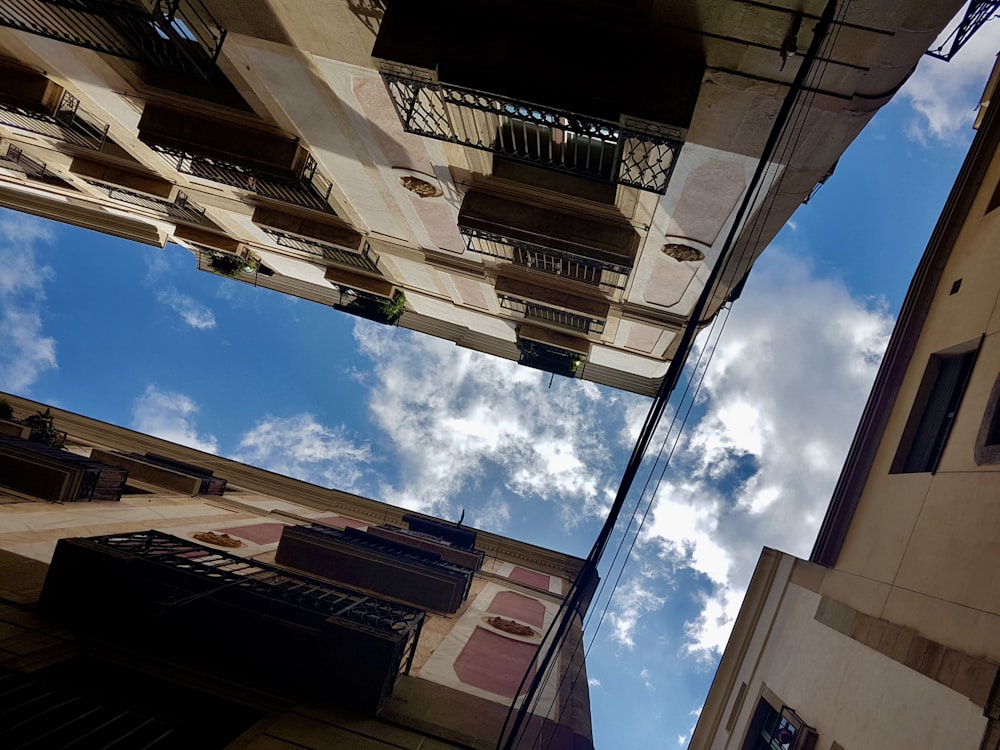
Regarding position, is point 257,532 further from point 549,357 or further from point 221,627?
point 221,627

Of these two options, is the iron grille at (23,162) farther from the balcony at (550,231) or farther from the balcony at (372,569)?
the balcony at (550,231)

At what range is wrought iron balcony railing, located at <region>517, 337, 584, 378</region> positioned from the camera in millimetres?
17969

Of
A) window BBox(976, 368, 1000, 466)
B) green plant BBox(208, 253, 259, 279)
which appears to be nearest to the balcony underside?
window BBox(976, 368, 1000, 466)

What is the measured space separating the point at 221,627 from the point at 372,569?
604 centimetres

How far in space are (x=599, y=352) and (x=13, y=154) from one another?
17.4 meters

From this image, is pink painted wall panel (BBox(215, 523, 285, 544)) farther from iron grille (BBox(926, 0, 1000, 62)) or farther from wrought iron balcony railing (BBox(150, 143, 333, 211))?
iron grille (BBox(926, 0, 1000, 62))

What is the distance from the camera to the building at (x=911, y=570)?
608cm

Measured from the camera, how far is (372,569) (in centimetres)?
1470

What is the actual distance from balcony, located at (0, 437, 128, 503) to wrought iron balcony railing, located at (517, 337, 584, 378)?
1109 cm

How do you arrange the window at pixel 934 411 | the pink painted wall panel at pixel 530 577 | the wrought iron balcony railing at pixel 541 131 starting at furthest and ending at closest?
the pink painted wall panel at pixel 530 577, the window at pixel 934 411, the wrought iron balcony railing at pixel 541 131

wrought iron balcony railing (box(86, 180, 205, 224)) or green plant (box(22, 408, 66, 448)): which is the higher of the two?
wrought iron balcony railing (box(86, 180, 205, 224))

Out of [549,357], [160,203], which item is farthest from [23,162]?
[549,357]

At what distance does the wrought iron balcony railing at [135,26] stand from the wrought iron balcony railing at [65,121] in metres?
2.23

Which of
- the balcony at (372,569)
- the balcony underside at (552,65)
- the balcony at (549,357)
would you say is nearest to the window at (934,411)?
the balcony underside at (552,65)
